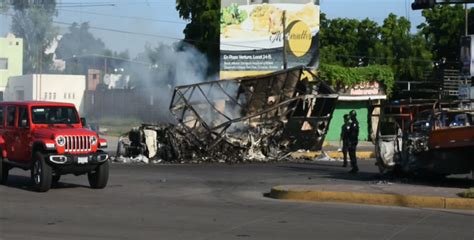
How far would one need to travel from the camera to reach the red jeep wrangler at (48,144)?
14781 mm

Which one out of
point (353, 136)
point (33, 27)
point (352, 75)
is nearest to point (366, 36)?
point (352, 75)

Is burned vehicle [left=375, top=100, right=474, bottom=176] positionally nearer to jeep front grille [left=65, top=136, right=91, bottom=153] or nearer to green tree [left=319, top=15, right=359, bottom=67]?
jeep front grille [left=65, top=136, right=91, bottom=153]

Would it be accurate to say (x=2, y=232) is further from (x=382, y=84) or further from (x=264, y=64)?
(x=382, y=84)

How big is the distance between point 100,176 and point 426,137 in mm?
7363

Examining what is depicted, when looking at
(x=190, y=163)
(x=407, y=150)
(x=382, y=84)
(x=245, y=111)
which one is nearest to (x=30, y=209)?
(x=407, y=150)

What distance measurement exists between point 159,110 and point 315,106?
19.8m

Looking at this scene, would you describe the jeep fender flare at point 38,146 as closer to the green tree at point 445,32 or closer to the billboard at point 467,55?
the billboard at point 467,55

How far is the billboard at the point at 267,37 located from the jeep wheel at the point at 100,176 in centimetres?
2232

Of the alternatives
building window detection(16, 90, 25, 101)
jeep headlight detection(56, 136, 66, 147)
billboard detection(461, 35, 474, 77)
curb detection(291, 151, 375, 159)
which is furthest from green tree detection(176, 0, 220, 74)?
jeep headlight detection(56, 136, 66, 147)

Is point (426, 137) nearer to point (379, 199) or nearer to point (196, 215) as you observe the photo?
point (379, 199)

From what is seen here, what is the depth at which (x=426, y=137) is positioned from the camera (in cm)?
1562

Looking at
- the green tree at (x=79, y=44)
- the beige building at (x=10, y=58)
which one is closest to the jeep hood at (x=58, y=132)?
the green tree at (x=79, y=44)


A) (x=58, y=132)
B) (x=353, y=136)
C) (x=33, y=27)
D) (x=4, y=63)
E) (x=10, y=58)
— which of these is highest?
(x=33, y=27)

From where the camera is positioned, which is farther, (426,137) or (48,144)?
(426,137)
